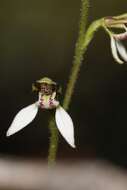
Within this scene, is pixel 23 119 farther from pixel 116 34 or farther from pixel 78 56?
pixel 116 34

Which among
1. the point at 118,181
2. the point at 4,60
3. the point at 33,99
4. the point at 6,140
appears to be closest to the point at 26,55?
the point at 4,60

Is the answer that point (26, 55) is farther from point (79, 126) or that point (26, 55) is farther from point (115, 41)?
point (115, 41)

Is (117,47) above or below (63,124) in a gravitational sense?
above

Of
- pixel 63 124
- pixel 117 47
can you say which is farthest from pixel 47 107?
pixel 117 47

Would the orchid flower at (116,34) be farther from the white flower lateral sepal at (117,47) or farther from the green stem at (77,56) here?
the green stem at (77,56)

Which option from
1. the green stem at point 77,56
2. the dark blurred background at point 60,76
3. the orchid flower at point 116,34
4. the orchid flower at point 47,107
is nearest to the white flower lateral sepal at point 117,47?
the orchid flower at point 116,34

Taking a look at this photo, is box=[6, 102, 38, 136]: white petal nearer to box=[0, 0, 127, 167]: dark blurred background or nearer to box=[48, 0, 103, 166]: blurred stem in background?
box=[48, 0, 103, 166]: blurred stem in background
